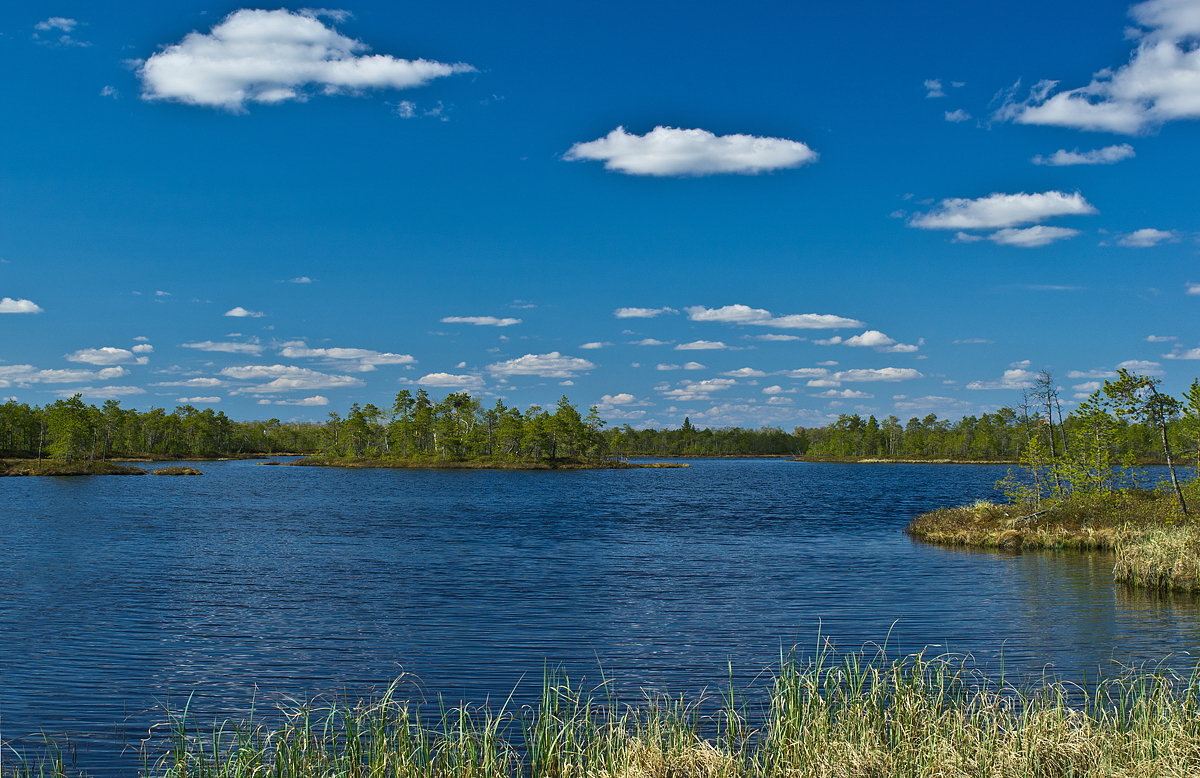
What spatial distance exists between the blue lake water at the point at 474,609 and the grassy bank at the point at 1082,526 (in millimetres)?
2023

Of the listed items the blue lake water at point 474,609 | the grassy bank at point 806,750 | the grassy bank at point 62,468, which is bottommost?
the blue lake water at point 474,609

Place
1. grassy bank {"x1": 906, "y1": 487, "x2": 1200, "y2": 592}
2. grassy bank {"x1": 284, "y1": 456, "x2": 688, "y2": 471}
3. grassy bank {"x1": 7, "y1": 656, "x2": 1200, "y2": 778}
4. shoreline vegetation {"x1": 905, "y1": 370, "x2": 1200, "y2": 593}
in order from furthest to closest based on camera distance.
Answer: grassy bank {"x1": 284, "y1": 456, "x2": 688, "y2": 471}, shoreline vegetation {"x1": 905, "y1": 370, "x2": 1200, "y2": 593}, grassy bank {"x1": 906, "y1": 487, "x2": 1200, "y2": 592}, grassy bank {"x1": 7, "y1": 656, "x2": 1200, "y2": 778}

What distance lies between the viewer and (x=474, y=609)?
28.4 m

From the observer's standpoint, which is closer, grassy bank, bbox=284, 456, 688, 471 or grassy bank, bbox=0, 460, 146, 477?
grassy bank, bbox=0, 460, 146, 477

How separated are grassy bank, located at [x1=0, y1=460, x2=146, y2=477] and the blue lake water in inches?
3158

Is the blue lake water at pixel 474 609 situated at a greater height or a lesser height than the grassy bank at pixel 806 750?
lesser

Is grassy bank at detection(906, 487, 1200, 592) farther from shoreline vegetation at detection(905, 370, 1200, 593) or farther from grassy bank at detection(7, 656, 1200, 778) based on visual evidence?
grassy bank at detection(7, 656, 1200, 778)

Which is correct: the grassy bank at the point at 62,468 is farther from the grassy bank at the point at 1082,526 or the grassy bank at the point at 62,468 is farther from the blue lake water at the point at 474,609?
the grassy bank at the point at 1082,526

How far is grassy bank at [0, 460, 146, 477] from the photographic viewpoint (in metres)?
128

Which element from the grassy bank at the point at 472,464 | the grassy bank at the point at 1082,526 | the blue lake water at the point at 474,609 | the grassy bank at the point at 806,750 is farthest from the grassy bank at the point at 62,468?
the grassy bank at the point at 806,750

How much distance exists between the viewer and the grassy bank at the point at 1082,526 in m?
33.1

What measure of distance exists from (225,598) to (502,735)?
19272mm

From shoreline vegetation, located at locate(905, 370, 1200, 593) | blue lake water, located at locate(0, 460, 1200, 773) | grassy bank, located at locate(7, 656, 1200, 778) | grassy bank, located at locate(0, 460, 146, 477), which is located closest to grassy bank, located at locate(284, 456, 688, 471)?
grassy bank, located at locate(0, 460, 146, 477)

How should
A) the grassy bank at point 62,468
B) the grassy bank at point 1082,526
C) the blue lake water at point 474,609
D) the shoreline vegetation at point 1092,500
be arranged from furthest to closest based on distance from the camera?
the grassy bank at point 62,468, the shoreline vegetation at point 1092,500, the grassy bank at point 1082,526, the blue lake water at point 474,609
